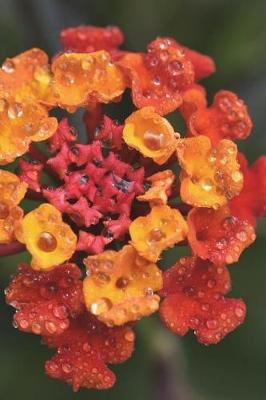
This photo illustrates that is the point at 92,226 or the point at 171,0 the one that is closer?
the point at 92,226

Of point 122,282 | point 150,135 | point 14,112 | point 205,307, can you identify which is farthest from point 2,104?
point 205,307

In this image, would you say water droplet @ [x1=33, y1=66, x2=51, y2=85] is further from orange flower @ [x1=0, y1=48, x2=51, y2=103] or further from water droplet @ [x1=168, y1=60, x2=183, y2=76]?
water droplet @ [x1=168, y1=60, x2=183, y2=76]

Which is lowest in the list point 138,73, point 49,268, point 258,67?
point 258,67

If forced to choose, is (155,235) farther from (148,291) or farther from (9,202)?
(9,202)

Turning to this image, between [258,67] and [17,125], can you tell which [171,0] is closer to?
[258,67]

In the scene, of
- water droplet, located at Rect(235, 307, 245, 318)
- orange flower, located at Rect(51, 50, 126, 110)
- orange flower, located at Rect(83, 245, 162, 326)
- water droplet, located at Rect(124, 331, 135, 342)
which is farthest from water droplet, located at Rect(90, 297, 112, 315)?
orange flower, located at Rect(51, 50, 126, 110)

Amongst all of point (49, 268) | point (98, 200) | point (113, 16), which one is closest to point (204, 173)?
point (98, 200)
